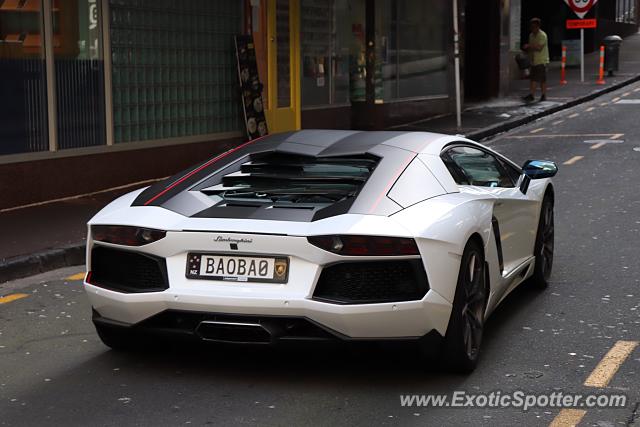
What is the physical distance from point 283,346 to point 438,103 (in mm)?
19108

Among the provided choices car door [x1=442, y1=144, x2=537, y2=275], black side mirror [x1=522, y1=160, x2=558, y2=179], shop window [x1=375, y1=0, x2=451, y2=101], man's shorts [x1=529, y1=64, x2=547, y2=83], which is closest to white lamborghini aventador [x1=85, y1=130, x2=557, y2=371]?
car door [x1=442, y1=144, x2=537, y2=275]

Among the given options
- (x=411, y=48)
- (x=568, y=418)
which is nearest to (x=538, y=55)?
(x=411, y=48)

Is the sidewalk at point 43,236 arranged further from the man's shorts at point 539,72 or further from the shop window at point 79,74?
the man's shorts at point 539,72

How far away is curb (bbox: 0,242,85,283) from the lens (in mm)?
8789

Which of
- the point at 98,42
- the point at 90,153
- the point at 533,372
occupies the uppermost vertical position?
the point at 98,42

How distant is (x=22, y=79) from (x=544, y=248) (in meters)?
6.52

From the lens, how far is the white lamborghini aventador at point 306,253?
5.38 meters

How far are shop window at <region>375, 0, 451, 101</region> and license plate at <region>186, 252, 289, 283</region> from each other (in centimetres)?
1536

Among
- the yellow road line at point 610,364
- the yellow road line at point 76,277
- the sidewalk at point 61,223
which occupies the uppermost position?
the sidewalk at point 61,223

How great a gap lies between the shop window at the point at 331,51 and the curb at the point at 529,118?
2350mm

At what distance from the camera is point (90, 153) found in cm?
1310

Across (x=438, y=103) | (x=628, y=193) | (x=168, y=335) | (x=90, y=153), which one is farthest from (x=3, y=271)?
(x=438, y=103)

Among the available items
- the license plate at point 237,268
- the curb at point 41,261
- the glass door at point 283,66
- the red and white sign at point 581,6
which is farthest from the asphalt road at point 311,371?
the red and white sign at point 581,6

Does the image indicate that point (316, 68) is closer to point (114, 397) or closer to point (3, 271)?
point (3, 271)
